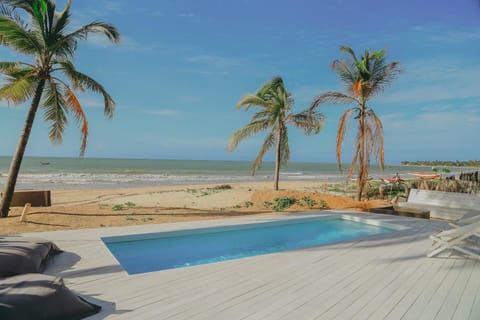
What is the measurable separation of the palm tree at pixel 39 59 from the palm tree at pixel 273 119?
6287 mm

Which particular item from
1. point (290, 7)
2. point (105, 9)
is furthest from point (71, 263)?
point (290, 7)

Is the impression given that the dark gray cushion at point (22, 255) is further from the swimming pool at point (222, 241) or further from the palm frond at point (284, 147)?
the palm frond at point (284, 147)

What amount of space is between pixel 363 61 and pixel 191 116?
29.9 meters

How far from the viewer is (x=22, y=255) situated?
3195 millimetres

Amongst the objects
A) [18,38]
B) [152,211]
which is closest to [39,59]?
[18,38]

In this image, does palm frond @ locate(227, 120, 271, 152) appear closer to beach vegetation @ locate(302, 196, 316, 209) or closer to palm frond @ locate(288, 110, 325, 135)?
palm frond @ locate(288, 110, 325, 135)

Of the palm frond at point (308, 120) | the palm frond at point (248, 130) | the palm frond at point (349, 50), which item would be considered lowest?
the palm frond at point (248, 130)

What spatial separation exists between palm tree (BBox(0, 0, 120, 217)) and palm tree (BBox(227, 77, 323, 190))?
20.6 feet

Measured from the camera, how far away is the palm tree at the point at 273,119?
484 inches

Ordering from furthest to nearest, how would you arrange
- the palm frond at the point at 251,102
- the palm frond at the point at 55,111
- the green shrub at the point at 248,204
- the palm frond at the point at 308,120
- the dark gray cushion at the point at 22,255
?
the palm frond at the point at 251,102 → the palm frond at the point at 308,120 → the green shrub at the point at 248,204 → the palm frond at the point at 55,111 → the dark gray cushion at the point at 22,255

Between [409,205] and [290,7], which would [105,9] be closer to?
[290,7]

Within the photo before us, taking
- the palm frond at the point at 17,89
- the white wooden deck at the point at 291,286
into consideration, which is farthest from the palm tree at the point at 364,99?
the palm frond at the point at 17,89

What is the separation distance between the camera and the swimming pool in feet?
16.4

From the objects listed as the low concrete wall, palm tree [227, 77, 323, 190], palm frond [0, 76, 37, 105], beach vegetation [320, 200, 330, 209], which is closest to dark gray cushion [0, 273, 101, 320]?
palm frond [0, 76, 37, 105]
